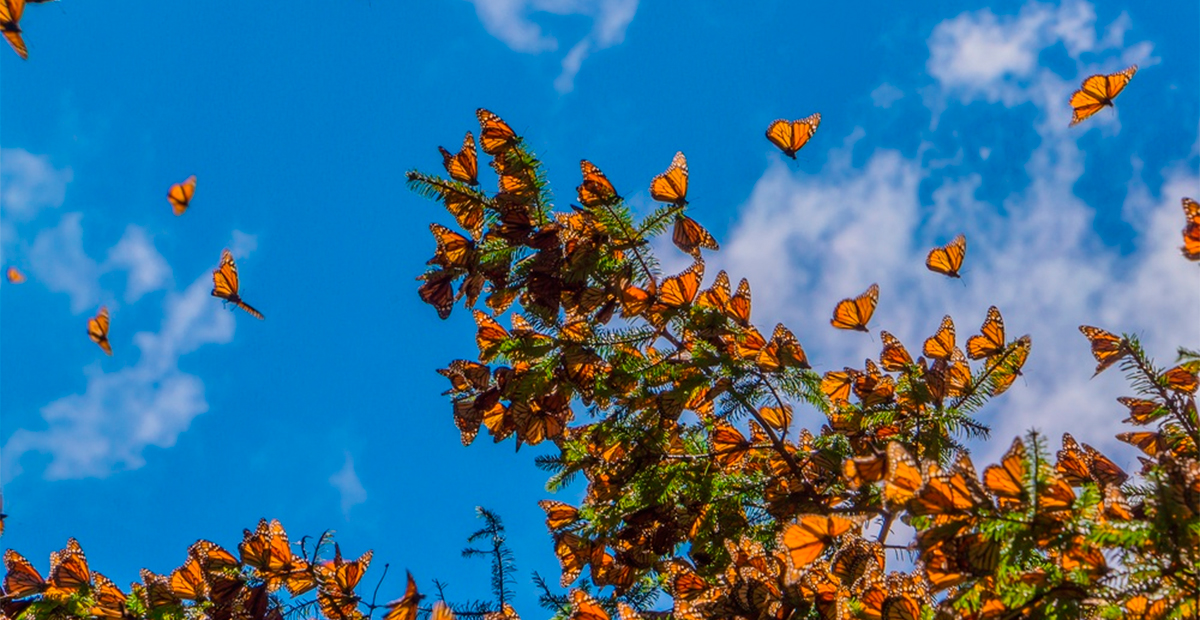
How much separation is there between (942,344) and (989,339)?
0.13m

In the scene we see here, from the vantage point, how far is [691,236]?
2.30m

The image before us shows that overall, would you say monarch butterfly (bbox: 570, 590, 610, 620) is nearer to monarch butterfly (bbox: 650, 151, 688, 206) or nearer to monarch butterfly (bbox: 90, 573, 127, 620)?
monarch butterfly (bbox: 650, 151, 688, 206)

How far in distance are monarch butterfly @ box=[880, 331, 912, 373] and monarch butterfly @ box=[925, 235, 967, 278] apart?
0.35 m

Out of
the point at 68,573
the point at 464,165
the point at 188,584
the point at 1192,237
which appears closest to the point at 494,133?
the point at 464,165

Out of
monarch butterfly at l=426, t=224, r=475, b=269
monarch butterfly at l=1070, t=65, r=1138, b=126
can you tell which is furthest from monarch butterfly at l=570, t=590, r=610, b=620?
monarch butterfly at l=1070, t=65, r=1138, b=126

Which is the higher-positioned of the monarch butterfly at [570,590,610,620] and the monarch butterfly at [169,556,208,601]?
the monarch butterfly at [169,556,208,601]

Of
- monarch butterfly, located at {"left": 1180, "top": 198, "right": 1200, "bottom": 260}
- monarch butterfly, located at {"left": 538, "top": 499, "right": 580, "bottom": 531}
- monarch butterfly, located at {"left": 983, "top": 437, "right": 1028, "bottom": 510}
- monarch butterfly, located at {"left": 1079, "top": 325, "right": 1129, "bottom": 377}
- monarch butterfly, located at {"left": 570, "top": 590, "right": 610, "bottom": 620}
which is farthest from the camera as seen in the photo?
monarch butterfly, located at {"left": 538, "top": 499, "right": 580, "bottom": 531}

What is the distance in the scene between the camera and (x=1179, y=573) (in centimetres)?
148

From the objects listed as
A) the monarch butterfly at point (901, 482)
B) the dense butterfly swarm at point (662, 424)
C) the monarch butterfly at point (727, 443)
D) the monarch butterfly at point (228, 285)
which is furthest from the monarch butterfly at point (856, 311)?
the monarch butterfly at point (228, 285)

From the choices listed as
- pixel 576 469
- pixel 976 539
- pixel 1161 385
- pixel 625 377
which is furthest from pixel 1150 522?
pixel 576 469

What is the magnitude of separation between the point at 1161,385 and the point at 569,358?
154 centimetres

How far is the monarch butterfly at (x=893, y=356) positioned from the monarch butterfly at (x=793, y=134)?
769 millimetres

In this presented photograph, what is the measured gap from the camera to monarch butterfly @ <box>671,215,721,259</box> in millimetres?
2297

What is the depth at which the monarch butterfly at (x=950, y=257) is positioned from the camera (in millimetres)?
2627
